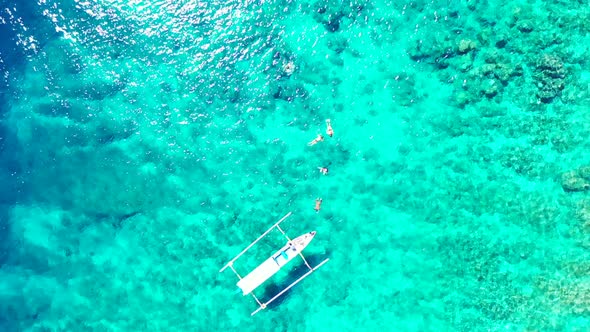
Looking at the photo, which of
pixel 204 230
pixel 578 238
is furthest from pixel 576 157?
pixel 204 230

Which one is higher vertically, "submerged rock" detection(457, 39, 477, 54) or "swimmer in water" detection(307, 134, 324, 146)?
"swimmer in water" detection(307, 134, 324, 146)

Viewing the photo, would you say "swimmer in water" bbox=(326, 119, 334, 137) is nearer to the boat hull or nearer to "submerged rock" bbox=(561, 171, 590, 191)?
the boat hull

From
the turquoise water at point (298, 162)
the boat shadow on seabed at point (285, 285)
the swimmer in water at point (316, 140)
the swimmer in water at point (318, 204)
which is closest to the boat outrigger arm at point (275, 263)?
the boat shadow on seabed at point (285, 285)

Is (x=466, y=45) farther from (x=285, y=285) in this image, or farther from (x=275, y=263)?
(x=285, y=285)

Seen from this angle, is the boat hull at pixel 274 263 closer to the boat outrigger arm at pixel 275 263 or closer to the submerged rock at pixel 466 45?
the boat outrigger arm at pixel 275 263

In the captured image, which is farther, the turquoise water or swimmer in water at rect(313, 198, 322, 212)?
swimmer in water at rect(313, 198, 322, 212)

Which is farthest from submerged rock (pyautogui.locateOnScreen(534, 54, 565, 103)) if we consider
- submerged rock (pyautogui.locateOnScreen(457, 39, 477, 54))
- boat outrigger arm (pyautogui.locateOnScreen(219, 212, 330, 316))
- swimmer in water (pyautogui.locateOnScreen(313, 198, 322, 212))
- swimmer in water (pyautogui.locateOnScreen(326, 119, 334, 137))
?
boat outrigger arm (pyautogui.locateOnScreen(219, 212, 330, 316))

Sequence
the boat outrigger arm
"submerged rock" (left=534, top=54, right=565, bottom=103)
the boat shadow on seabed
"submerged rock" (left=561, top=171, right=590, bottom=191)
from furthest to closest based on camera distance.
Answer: the boat shadow on seabed
the boat outrigger arm
"submerged rock" (left=534, top=54, right=565, bottom=103)
"submerged rock" (left=561, top=171, right=590, bottom=191)

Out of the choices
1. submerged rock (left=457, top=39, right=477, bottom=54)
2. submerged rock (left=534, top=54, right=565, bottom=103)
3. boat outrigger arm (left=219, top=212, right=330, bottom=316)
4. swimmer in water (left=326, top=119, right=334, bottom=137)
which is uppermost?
swimmer in water (left=326, top=119, right=334, bottom=137)
